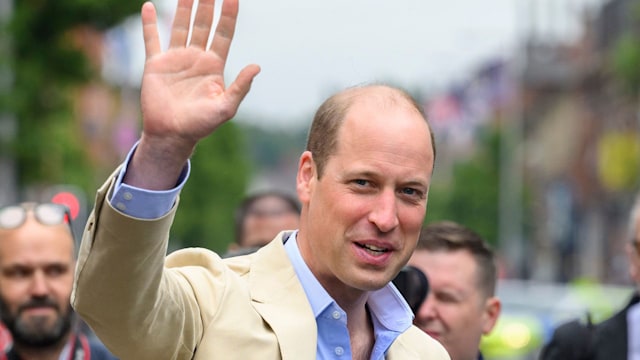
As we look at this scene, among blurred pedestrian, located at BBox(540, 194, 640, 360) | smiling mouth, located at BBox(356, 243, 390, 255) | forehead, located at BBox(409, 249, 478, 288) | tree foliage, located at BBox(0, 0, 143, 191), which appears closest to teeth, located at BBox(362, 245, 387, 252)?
smiling mouth, located at BBox(356, 243, 390, 255)

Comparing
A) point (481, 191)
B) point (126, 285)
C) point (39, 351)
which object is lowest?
point (481, 191)

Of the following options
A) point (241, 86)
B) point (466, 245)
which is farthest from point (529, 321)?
point (241, 86)

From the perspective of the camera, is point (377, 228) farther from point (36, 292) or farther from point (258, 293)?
point (36, 292)

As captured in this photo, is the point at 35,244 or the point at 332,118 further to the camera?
the point at 35,244

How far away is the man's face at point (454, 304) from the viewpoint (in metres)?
5.13

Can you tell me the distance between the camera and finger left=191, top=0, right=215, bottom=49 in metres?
2.76

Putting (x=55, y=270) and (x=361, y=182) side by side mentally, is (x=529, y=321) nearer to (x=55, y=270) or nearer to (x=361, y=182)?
(x=55, y=270)

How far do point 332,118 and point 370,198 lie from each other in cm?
26

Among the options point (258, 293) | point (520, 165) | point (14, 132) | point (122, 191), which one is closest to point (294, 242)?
point (258, 293)

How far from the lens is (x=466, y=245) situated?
5.43 m

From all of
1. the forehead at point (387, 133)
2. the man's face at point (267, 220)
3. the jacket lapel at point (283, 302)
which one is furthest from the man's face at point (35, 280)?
the forehead at point (387, 133)

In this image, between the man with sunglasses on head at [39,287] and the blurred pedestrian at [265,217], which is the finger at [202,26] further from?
the blurred pedestrian at [265,217]

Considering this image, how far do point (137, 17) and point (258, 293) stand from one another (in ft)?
64.0

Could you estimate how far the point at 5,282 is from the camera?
5117mm
